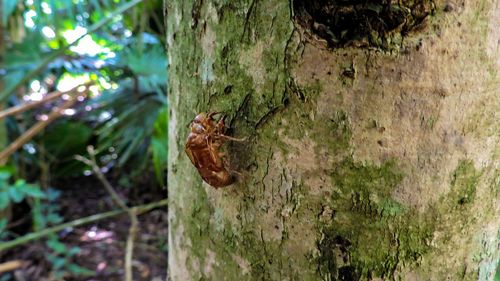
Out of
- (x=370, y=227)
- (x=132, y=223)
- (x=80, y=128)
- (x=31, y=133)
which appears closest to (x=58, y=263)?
(x=132, y=223)

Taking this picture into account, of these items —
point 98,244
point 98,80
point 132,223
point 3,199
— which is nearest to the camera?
point 3,199

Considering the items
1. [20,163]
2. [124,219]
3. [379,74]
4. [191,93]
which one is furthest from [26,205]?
[379,74]

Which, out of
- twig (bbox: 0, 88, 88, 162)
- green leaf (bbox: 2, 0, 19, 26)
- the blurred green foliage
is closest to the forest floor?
the blurred green foliage

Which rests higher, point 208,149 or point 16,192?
point 208,149

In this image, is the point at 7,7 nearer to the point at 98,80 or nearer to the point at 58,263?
the point at 98,80

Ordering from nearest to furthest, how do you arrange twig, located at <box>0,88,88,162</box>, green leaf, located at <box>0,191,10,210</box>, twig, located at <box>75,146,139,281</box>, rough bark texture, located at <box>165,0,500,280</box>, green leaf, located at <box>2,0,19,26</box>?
rough bark texture, located at <box>165,0,500,280</box> → twig, located at <box>0,88,88,162</box> → twig, located at <box>75,146,139,281</box> → green leaf, located at <box>0,191,10,210</box> → green leaf, located at <box>2,0,19,26</box>

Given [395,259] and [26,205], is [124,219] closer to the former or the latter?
[26,205]

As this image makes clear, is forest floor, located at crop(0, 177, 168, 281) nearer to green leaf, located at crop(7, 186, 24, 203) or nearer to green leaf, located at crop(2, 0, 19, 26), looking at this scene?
green leaf, located at crop(7, 186, 24, 203)

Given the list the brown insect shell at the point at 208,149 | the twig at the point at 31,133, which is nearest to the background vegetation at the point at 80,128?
the twig at the point at 31,133
